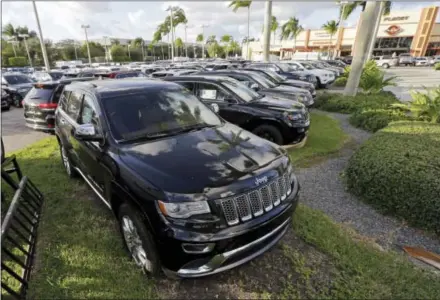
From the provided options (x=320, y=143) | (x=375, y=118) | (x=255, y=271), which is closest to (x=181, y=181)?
(x=255, y=271)

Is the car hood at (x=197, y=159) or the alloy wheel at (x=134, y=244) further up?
the car hood at (x=197, y=159)

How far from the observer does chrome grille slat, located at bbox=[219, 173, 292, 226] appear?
217cm

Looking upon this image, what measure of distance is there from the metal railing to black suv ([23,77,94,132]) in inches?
113

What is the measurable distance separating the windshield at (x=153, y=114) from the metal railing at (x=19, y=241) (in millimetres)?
1432

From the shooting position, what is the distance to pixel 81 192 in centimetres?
433

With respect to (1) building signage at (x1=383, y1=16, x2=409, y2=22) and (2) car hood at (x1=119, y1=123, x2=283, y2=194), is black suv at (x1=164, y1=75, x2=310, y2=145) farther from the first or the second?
(1) building signage at (x1=383, y1=16, x2=409, y2=22)

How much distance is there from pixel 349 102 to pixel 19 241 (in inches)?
422

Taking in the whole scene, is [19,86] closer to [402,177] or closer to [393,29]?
[402,177]

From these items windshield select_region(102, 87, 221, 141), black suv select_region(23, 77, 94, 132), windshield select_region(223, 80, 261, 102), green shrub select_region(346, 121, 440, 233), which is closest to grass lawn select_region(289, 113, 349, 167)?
green shrub select_region(346, 121, 440, 233)

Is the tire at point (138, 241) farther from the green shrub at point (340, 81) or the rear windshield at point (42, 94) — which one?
the green shrub at point (340, 81)

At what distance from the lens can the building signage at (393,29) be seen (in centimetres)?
4616

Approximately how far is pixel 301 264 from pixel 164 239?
154cm

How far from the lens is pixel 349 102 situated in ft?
33.6

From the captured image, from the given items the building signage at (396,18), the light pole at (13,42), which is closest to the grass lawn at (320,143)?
the building signage at (396,18)
